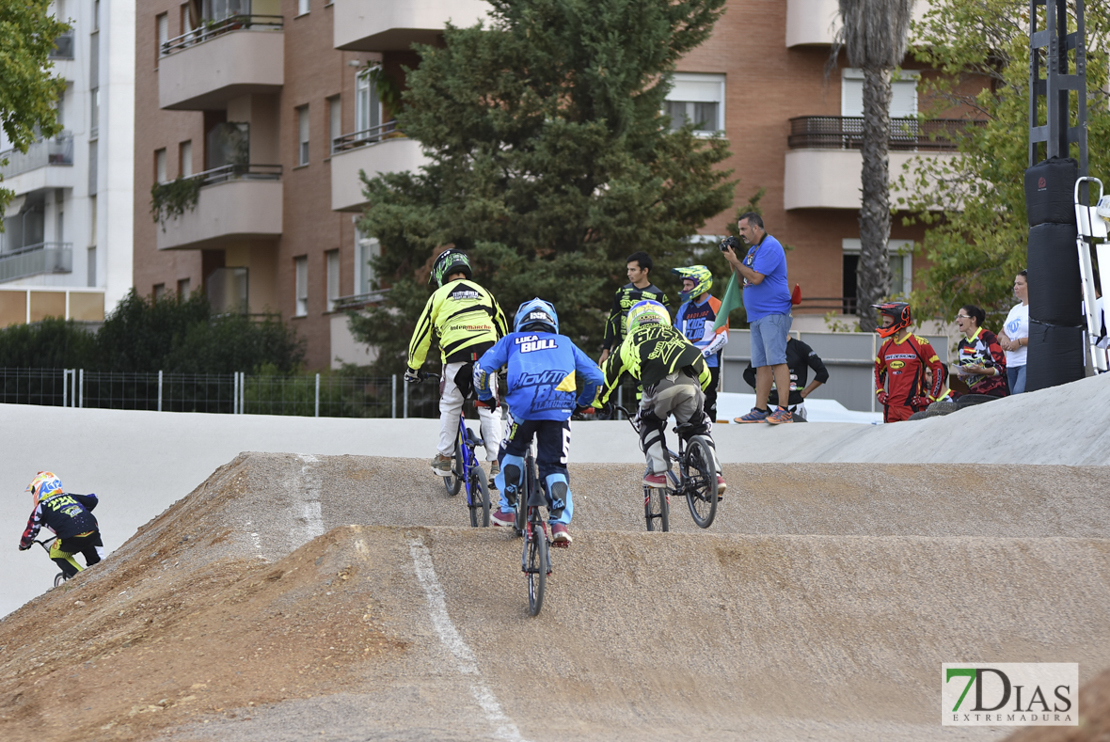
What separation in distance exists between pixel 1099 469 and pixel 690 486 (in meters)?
4.52

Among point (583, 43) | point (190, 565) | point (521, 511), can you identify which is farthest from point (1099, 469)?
point (583, 43)

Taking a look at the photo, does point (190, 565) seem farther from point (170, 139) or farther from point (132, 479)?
point (170, 139)

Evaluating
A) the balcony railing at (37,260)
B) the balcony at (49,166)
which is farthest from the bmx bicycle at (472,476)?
the balcony railing at (37,260)

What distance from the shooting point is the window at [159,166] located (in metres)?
42.5

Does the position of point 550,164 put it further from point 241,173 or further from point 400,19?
point 241,173

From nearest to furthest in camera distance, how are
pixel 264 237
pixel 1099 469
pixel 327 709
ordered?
pixel 327 709, pixel 1099 469, pixel 264 237

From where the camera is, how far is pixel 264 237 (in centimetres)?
3778

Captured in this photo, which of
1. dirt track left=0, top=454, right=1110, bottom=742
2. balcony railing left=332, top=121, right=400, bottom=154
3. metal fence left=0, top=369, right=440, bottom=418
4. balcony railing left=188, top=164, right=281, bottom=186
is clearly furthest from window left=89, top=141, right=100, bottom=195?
dirt track left=0, top=454, right=1110, bottom=742

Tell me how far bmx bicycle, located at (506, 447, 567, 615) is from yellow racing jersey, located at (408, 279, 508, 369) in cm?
222

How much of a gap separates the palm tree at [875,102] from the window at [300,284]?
13914 mm

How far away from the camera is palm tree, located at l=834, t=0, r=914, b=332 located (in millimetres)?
29844

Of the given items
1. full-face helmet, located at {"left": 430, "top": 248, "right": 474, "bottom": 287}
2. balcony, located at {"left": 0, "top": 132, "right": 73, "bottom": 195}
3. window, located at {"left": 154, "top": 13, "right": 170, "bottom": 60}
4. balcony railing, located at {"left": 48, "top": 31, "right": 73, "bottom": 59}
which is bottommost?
full-face helmet, located at {"left": 430, "top": 248, "right": 474, "bottom": 287}

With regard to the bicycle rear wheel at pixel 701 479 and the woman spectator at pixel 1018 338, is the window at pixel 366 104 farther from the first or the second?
the bicycle rear wheel at pixel 701 479

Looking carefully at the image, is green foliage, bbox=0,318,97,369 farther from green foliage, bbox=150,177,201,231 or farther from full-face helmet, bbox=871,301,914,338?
full-face helmet, bbox=871,301,914,338
